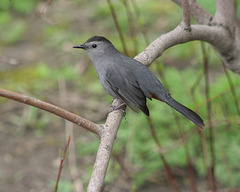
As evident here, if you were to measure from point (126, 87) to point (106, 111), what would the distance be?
2.33 meters

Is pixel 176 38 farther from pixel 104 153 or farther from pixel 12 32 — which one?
pixel 12 32

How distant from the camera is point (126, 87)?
2.87m

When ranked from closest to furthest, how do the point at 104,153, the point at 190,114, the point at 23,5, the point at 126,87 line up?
the point at 104,153 < the point at 190,114 < the point at 126,87 < the point at 23,5

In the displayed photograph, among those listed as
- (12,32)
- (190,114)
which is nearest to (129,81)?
(190,114)

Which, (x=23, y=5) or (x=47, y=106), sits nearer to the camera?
(x=47, y=106)

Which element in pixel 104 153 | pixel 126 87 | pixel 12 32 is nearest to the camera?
pixel 104 153

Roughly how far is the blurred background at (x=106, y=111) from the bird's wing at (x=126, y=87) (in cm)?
26

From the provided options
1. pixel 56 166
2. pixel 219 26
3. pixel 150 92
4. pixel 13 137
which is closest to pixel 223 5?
pixel 219 26

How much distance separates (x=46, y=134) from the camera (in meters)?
5.02

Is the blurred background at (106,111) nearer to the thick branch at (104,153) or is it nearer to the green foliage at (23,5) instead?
the green foliage at (23,5)

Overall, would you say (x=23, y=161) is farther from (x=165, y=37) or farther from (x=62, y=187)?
(x=165, y=37)

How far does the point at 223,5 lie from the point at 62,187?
2.43 metres

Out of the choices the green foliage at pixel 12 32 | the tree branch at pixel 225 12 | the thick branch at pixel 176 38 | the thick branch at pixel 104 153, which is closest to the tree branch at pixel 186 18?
the thick branch at pixel 176 38

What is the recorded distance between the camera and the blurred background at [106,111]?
3475 mm
